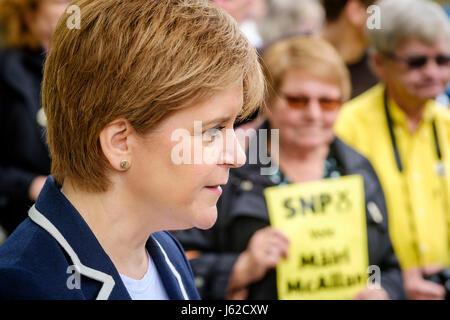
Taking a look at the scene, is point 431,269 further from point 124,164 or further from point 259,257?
point 124,164

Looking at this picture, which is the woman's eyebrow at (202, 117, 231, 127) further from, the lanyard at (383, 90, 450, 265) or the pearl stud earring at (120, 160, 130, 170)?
the lanyard at (383, 90, 450, 265)

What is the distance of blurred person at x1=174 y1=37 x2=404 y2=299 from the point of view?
2.15 m

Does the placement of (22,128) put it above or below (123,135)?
below

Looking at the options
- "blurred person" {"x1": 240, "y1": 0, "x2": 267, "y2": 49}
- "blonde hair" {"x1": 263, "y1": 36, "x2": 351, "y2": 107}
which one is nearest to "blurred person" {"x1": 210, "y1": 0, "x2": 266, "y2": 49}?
"blurred person" {"x1": 240, "y1": 0, "x2": 267, "y2": 49}

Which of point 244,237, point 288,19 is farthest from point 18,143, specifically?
point 288,19

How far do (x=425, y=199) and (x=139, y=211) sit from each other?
169 cm

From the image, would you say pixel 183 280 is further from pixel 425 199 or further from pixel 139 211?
pixel 425 199

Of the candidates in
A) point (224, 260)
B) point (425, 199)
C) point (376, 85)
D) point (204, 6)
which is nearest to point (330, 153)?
point (425, 199)

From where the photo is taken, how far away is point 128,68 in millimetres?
1155

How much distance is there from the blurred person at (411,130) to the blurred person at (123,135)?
1.48 meters

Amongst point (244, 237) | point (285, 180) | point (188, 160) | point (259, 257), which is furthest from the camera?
point (285, 180)

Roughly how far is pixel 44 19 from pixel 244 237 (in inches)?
52.9

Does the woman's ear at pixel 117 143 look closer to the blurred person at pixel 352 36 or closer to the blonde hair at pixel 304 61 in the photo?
the blonde hair at pixel 304 61

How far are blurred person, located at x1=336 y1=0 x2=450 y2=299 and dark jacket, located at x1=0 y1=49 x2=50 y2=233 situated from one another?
53.8 inches
